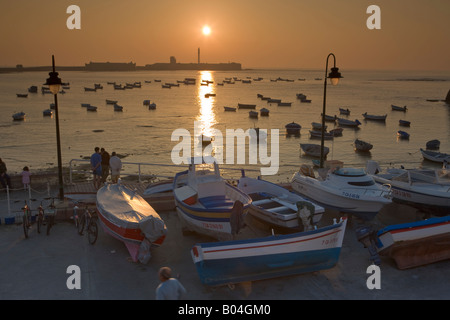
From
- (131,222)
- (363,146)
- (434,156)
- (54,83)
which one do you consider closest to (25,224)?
(131,222)

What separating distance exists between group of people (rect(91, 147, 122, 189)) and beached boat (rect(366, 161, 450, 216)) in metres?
10.7

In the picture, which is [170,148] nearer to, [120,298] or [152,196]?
[152,196]

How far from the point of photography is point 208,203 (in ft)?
44.9

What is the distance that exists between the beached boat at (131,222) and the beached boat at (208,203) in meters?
1.14

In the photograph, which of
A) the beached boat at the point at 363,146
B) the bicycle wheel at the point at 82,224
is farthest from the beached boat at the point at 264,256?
the beached boat at the point at 363,146

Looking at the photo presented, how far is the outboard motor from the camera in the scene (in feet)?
35.7

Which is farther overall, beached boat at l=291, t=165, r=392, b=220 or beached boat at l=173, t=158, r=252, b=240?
beached boat at l=291, t=165, r=392, b=220

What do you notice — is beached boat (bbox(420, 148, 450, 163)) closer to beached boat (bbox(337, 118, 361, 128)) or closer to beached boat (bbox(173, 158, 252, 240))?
→ beached boat (bbox(337, 118, 361, 128))

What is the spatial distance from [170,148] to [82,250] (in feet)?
132

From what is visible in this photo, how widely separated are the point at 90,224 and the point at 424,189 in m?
11.5

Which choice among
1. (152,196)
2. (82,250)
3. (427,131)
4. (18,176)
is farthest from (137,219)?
(427,131)

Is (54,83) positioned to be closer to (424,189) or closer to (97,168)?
(97,168)

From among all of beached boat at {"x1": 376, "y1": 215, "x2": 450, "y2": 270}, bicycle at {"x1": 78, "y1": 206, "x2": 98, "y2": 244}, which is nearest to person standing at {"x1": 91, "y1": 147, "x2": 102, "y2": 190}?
bicycle at {"x1": 78, "y1": 206, "x2": 98, "y2": 244}
